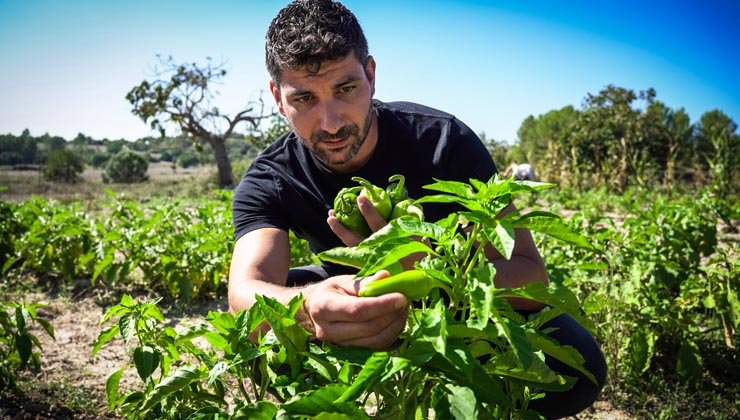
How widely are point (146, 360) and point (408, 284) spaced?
965 mm

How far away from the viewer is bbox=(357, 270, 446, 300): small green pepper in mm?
904

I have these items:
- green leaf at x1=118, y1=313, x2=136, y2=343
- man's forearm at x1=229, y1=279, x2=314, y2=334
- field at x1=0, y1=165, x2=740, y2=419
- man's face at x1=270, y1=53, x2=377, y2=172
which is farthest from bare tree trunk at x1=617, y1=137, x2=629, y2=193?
green leaf at x1=118, y1=313, x2=136, y2=343

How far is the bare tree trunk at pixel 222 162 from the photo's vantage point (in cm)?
2112

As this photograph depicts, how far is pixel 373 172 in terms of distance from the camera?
2.39 m

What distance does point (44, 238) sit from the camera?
15.5 ft

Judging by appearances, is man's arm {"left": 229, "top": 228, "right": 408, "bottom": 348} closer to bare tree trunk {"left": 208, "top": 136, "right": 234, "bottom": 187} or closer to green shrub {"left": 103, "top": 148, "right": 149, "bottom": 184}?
bare tree trunk {"left": 208, "top": 136, "right": 234, "bottom": 187}

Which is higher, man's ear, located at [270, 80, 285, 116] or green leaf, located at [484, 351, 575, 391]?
man's ear, located at [270, 80, 285, 116]

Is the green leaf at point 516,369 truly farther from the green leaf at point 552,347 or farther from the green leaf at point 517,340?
the green leaf at point 517,340

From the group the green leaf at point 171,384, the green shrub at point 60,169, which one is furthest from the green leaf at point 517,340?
the green shrub at point 60,169

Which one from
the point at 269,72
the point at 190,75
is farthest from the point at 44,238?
the point at 190,75

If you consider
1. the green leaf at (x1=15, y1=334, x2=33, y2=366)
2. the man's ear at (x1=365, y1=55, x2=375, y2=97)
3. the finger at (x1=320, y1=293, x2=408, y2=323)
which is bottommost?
the green leaf at (x1=15, y1=334, x2=33, y2=366)

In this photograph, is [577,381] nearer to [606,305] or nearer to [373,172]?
[606,305]

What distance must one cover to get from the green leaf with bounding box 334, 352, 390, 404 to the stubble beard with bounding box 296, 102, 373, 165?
1396 mm

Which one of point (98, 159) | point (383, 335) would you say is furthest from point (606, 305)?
point (98, 159)
